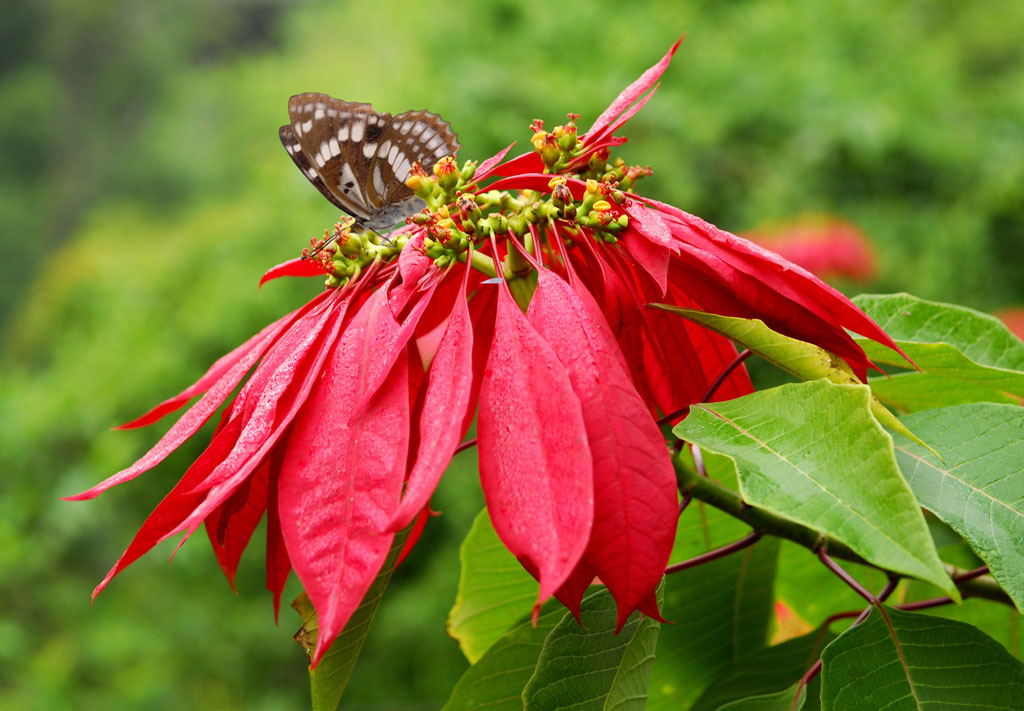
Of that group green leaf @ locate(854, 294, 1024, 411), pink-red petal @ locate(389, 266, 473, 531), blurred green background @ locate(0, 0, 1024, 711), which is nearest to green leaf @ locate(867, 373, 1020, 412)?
green leaf @ locate(854, 294, 1024, 411)

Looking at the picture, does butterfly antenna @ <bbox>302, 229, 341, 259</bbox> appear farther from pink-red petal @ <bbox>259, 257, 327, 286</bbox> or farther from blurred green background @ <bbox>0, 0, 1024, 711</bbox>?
blurred green background @ <bbox>0, 0, 1024, 711</bbox>

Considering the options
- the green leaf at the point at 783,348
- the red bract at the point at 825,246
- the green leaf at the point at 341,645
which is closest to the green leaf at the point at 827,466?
the green leaf at the point at 783,348

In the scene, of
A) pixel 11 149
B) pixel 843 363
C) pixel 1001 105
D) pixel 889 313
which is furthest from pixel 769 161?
pixel 11 149

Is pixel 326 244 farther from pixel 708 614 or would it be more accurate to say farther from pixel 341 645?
pixel 708 614

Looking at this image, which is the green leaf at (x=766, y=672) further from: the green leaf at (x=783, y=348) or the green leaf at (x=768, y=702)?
the green leaf at (x=783, y=348)

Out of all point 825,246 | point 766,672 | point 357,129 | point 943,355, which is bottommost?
point 825,246

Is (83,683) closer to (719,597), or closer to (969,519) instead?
(719,597)

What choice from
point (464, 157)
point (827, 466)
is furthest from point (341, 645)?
point (464, 157)
